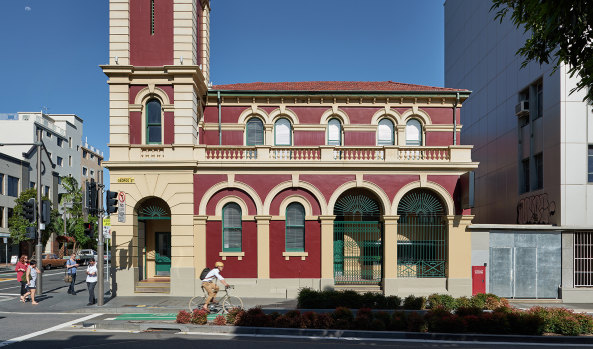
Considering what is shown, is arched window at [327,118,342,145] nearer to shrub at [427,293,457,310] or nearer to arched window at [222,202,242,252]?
arched window at [222,202,242,252]

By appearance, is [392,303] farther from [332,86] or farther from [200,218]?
[332,86]

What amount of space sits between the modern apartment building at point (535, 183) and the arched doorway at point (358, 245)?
4.15 m

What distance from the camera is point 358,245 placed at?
790 inches

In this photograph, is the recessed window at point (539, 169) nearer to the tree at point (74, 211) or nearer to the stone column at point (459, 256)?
the stone column at point (459, 256)

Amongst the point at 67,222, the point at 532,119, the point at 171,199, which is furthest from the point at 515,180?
the point at 67,222

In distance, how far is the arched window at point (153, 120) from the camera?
64.4 feet

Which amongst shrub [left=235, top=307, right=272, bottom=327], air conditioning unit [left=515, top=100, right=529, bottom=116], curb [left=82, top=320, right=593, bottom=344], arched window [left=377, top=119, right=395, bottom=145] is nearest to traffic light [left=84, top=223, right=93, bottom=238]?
curb [left=82, top=320, right=593, bottom=344]

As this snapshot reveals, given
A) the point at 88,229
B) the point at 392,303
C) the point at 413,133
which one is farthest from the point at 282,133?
the point at 392,303

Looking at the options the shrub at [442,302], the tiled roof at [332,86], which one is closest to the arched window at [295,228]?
the tiled roof at [332,86]

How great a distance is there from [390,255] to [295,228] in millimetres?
4215

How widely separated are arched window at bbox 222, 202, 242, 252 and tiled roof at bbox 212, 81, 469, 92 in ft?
18.8

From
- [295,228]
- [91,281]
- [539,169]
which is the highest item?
[539,169]

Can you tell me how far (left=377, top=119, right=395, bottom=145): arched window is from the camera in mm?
21906

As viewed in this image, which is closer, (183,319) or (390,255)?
(183,319)
